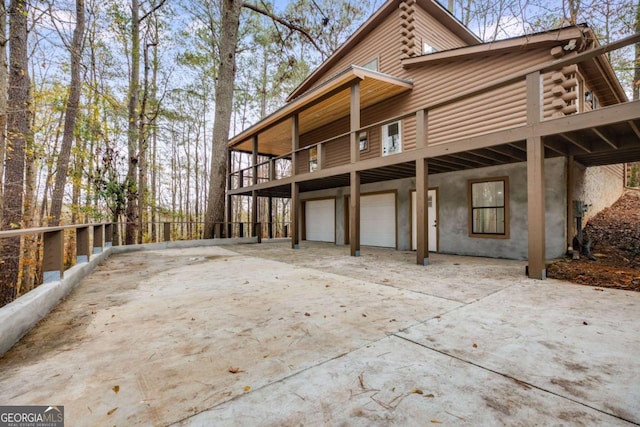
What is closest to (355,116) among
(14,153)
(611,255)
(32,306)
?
(611,255)

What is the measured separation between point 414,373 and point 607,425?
0.90 meters

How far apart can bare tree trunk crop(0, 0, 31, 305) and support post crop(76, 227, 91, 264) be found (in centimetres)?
255

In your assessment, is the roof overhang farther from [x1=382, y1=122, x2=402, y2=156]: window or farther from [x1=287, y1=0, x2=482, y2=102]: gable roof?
[x1=287, y1=0, x2=482, y2=102]: gable roof

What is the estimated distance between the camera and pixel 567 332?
2438 millimetres

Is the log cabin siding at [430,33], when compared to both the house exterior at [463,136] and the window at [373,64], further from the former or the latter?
the window at [373,64]

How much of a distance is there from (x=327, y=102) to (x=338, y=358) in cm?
893

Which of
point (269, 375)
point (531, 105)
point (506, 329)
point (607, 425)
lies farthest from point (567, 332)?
point (531, 105)

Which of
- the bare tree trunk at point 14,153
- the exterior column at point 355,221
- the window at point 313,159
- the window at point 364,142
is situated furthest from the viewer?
the window at point 313,159

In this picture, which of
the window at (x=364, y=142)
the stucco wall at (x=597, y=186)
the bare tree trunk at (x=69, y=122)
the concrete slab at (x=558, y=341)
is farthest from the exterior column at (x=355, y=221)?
the bare tree trunk at (x=69, y=122)

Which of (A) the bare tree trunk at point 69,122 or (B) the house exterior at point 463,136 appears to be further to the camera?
(A) the bare tree trunk at point 69,122

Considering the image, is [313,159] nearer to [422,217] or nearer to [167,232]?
[167,232]

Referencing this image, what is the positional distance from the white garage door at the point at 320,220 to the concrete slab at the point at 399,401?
10142 millimetres

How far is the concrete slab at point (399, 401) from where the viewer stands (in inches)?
55.2

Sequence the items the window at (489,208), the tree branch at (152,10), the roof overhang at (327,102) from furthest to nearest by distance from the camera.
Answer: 1. the tree branch at (152,10)
2. the roof overhang at (327,102)
3. the window at (489,208)
